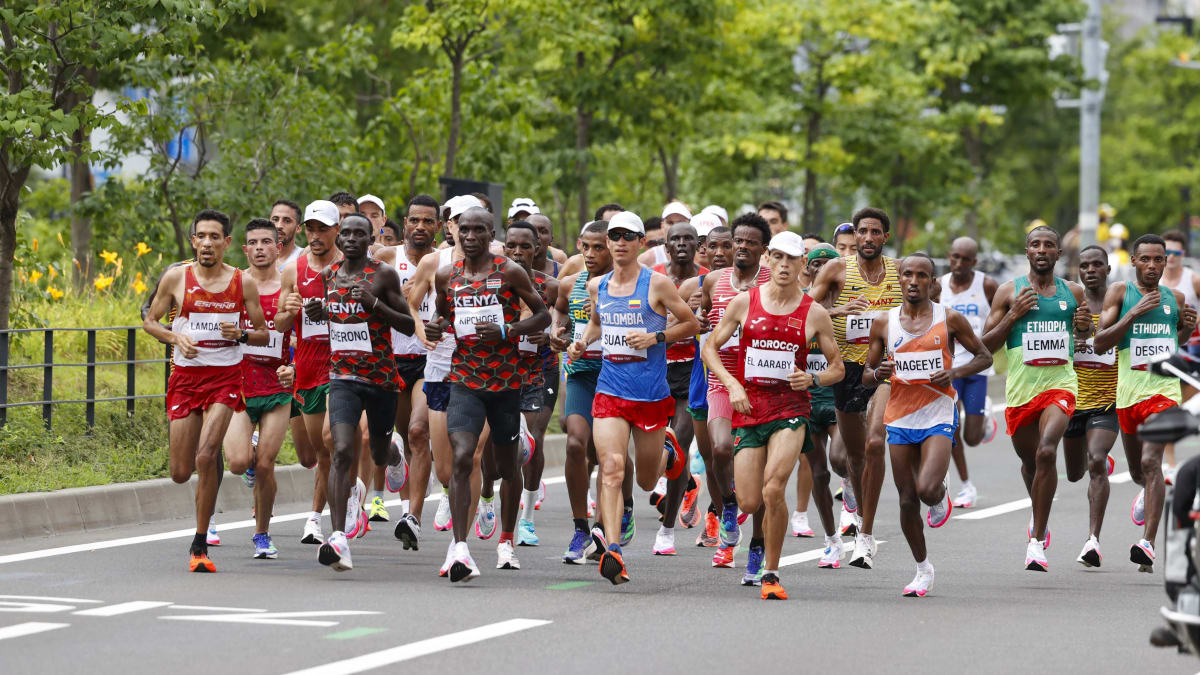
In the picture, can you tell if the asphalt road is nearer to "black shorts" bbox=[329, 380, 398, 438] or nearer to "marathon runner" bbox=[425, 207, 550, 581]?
"marathon runner" bbox=[425, 207, 550, 581]

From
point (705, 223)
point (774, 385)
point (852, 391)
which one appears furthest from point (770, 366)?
point (705, 223)

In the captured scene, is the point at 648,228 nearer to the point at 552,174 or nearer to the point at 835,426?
the point at 835,426

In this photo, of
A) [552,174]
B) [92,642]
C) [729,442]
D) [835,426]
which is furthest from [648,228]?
[552,174]

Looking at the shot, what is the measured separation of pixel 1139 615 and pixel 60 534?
677cm

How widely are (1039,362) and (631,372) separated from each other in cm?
254

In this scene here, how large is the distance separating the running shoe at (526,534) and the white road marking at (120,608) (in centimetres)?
325

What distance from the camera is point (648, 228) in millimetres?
16234

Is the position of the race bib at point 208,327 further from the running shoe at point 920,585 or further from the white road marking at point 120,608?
the running shoe at point 920,585

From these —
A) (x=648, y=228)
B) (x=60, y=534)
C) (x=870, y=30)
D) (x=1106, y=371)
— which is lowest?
(x=60, y=534)

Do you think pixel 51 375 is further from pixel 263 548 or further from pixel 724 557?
pixel 724 557

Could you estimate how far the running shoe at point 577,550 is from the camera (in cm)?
1181

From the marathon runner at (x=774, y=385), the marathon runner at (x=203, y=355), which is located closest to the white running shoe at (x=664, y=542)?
the marathon runner at (x=774, y=385)

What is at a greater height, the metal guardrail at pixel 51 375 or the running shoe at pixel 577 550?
the metal guardrail at pixel 51 375

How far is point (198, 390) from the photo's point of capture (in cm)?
1148
